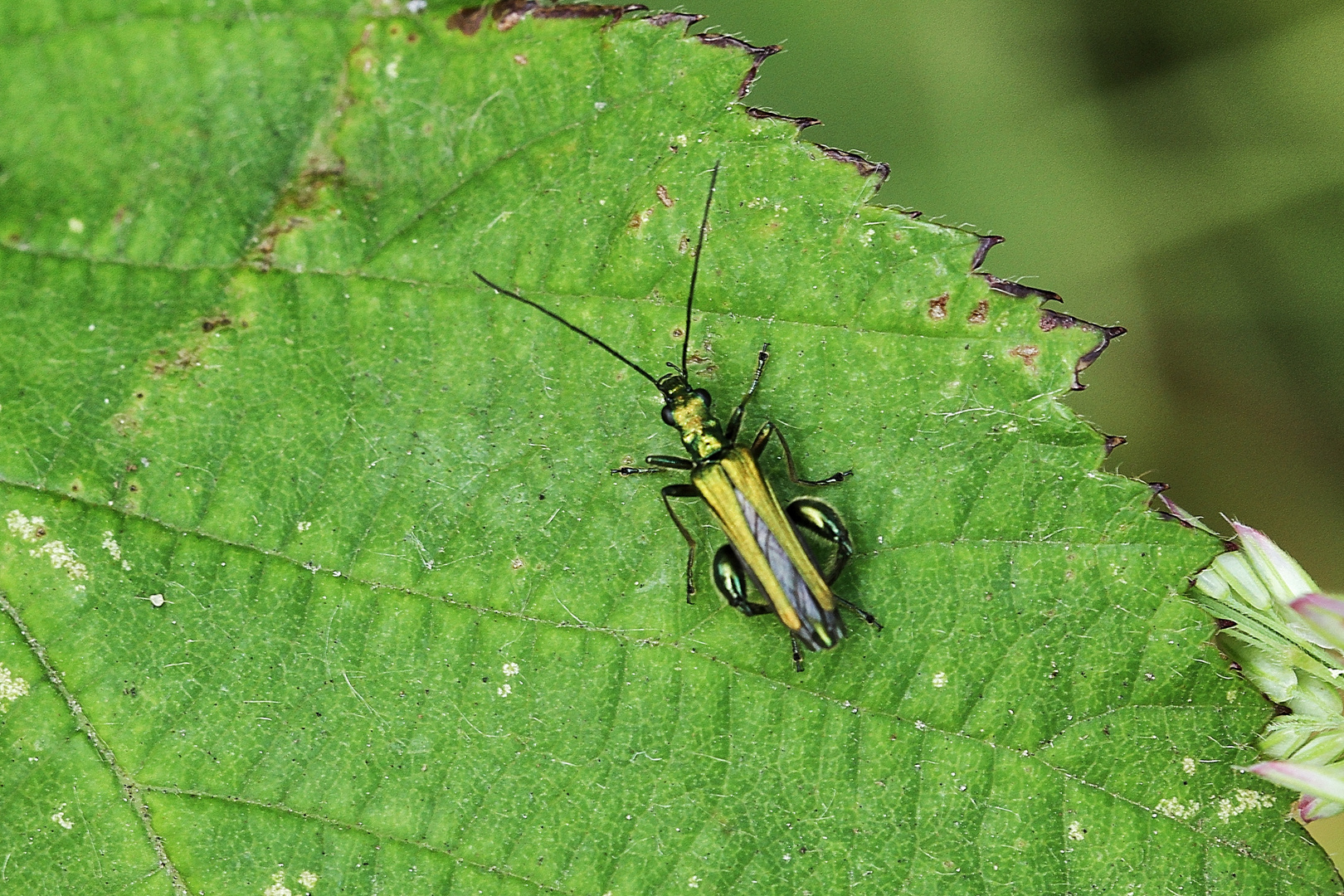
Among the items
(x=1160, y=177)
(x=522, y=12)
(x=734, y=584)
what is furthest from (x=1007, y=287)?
(x=1160, y=177)

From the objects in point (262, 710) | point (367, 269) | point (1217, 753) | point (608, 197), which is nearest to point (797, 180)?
point (608, 197)

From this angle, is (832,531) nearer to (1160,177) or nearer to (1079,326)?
(1079,326)

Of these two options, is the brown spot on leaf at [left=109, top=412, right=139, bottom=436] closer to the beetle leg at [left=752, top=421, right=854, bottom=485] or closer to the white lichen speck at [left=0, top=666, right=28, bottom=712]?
the white lichen speck at [left=0, top=666, right=28, bottom=712]

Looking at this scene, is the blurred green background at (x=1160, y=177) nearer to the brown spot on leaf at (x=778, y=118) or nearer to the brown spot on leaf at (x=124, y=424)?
the brown spot on leaf at (x=778, y=118)

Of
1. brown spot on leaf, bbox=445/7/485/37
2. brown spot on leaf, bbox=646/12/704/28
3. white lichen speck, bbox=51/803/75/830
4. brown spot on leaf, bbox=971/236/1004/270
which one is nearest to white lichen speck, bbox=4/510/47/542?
white lichen speck, bbox=51/803/75/830

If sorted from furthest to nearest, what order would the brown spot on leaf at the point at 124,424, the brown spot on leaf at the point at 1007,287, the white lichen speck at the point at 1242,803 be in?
the brown spot on leaf at the point at 124,424 < the brown spot on leaf at the point at 1007,287 < the white lichen speck at the point at 1242,803

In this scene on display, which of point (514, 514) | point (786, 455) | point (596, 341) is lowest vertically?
point (514, 514)

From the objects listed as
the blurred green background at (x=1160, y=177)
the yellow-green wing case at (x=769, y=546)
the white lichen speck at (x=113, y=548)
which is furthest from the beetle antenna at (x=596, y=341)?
the blurred green background at (x=1160, y=177)
